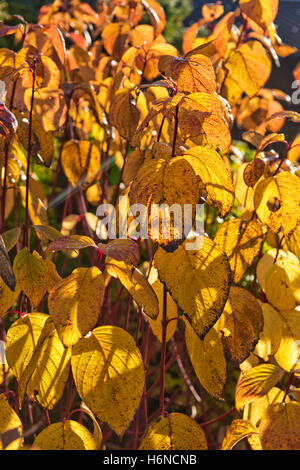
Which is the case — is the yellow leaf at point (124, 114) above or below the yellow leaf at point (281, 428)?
above

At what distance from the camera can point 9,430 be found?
69 centimetres

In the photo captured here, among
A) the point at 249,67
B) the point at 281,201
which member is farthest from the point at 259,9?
the point at 281,201

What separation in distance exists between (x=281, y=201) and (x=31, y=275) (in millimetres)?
387

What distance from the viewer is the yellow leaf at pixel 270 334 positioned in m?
0.88

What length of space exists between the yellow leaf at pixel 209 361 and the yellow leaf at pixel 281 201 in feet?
0.62

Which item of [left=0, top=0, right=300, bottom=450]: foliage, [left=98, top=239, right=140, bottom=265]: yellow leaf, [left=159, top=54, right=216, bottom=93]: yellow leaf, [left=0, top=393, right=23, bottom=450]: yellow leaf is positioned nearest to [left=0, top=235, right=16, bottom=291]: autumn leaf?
[left=0, top=0, right=300, bottom=450]: foliage

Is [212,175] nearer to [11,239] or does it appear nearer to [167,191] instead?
[167,191]

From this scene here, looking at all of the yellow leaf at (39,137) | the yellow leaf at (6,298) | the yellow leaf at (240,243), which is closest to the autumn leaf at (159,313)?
the yellow leaf at (240,243)

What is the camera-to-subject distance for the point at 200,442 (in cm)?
71

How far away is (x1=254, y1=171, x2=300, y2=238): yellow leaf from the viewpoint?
77 cm

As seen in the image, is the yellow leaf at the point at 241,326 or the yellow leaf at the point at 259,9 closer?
the yellow leaf at the point at 241,326

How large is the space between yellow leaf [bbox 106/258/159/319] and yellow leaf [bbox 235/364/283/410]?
7.1 inches

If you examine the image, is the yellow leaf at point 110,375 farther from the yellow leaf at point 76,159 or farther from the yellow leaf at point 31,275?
the yellow leaf at point 76,159
